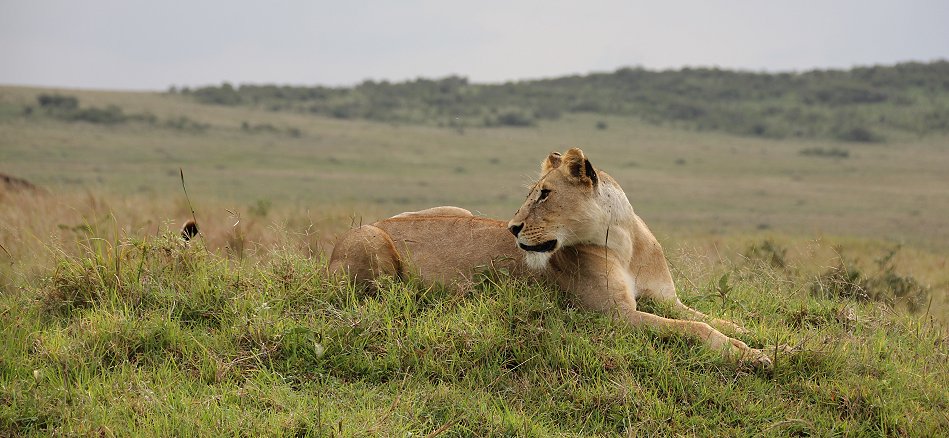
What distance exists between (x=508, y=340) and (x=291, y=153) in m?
29.9

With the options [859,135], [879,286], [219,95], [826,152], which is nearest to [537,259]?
[879,286]

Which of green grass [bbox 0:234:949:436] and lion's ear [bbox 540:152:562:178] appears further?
lion's ear [bbox 540:152:562:178]

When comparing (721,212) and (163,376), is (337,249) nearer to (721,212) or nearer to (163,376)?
(163,376)

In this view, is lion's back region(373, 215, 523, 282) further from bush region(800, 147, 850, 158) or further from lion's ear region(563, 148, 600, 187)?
bush region(800, 147, 850, 158)

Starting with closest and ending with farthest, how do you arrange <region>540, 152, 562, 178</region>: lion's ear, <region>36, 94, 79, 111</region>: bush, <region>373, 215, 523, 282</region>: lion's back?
1. <region>540, 152, 562, 178</region>: lion's ear
2. <region>373, 215, 523, 282</region>: lion's back
3. <region>36, 94, 79, 111</region>: bush

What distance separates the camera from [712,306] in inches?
244

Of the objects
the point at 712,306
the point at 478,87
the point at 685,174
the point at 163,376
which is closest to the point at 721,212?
the point at 685,174

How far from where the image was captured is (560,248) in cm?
583

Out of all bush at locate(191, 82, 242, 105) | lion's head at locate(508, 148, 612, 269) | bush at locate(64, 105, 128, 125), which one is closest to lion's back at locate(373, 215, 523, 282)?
lion's head at locate(508, 148, 612, 269)

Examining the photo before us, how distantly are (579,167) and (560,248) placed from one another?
0.51 meters

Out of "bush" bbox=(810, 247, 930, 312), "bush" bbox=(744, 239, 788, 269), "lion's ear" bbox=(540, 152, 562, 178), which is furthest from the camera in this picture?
"bush" bbox=(744, 239, 788, 269)

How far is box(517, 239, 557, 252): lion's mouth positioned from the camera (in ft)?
18.2

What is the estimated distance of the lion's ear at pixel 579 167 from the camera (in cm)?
566

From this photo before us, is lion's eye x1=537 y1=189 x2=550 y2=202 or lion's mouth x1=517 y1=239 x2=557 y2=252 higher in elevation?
lion's eye x1=537 y1=189 x2=550 y2=202
